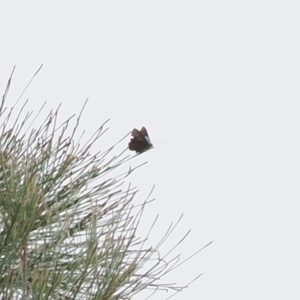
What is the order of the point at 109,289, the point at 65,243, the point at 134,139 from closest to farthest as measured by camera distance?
the point at 109,289 < the point at 65,243 < the point at 134,139

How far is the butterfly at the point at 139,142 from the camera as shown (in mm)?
3311

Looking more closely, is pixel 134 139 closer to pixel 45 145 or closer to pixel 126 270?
pixel 45 145

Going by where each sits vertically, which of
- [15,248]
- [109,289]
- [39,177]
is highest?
[39,177]

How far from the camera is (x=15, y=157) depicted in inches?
123

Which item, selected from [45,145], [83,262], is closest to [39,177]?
[45,145]

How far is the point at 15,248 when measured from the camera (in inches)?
115

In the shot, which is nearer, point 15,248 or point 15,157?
point 15,248

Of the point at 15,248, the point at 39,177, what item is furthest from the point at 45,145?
the point at 15,248

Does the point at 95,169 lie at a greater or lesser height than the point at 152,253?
greater

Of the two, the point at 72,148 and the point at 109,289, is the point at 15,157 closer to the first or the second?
the point at 72,148

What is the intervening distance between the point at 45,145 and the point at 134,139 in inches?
13.0

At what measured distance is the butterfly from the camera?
3.31 metres

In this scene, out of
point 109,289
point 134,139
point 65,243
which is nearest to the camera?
point 109,289

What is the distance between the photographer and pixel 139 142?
10.9ft
